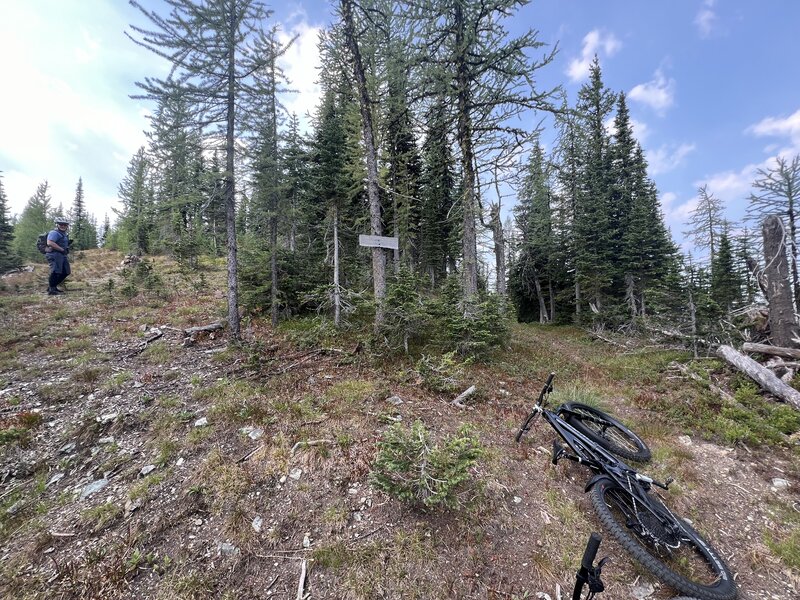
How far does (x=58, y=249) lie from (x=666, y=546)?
2090 centimetres

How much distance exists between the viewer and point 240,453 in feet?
16.0

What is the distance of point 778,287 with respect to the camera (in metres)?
8.29

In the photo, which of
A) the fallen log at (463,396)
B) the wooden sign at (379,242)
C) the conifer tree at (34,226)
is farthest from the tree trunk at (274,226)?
the conifer tree at (34,226)

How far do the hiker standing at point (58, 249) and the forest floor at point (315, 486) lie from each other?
7.13m

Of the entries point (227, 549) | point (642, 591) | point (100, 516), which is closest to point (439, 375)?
point (642, 591)

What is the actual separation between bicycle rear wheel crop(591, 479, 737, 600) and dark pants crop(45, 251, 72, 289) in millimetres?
20700

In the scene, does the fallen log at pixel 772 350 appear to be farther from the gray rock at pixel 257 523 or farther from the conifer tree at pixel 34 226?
the conifer tree at pixel 34 226

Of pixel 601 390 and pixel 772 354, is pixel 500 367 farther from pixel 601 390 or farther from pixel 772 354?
pixel 772 354

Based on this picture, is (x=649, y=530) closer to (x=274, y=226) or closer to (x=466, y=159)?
(x=466, y=159)

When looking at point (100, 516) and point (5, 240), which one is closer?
point (100, 516)

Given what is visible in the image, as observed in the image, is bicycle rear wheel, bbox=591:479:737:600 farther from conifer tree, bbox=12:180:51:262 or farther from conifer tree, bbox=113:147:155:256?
conifer tree, bbox=12:180:51:262

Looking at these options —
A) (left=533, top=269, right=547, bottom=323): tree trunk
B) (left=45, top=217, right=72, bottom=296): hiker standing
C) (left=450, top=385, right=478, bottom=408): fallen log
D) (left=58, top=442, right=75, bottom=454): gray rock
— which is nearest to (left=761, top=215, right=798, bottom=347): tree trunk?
(left=450, top=385, right=478, bottom=408): fallen log

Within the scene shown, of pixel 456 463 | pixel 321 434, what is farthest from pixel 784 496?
pixel 321 434

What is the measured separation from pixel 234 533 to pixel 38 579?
1.86 metres
